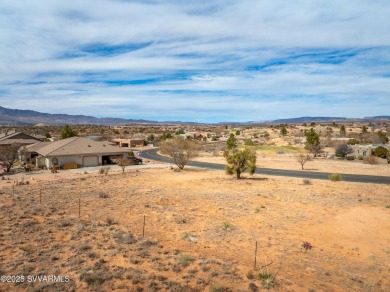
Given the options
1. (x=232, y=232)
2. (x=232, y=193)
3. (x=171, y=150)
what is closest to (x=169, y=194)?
(x=232, y=193)

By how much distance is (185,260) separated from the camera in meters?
13.9

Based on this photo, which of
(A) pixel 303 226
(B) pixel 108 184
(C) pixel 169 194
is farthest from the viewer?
(B) pixel 108 184

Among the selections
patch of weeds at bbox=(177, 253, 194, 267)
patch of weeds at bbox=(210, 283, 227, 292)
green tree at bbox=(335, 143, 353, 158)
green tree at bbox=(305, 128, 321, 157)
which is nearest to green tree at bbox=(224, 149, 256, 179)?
patch of weeds at bbox=(177, 253, 194, 267)

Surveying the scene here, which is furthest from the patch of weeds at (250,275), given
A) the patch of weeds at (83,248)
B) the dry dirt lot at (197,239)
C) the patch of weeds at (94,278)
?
the patch of weeds at (83,248)

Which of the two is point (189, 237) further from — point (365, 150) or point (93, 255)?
point (365, 150)

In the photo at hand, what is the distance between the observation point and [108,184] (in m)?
35.0

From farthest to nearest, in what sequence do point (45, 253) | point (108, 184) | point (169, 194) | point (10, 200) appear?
point (108, 184) < point (169, 194) < point (10, 200) < point (45, 253)

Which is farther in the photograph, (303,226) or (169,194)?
(169,194)

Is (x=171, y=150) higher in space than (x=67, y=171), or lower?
higher

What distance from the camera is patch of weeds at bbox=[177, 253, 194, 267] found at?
1360 cm

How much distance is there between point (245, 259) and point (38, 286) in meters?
8.75

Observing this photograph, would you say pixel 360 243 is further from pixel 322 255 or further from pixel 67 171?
pixel 67 171

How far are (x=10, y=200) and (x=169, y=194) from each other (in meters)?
13.3

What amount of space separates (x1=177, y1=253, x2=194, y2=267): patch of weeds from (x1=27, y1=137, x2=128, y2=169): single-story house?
134 feet
